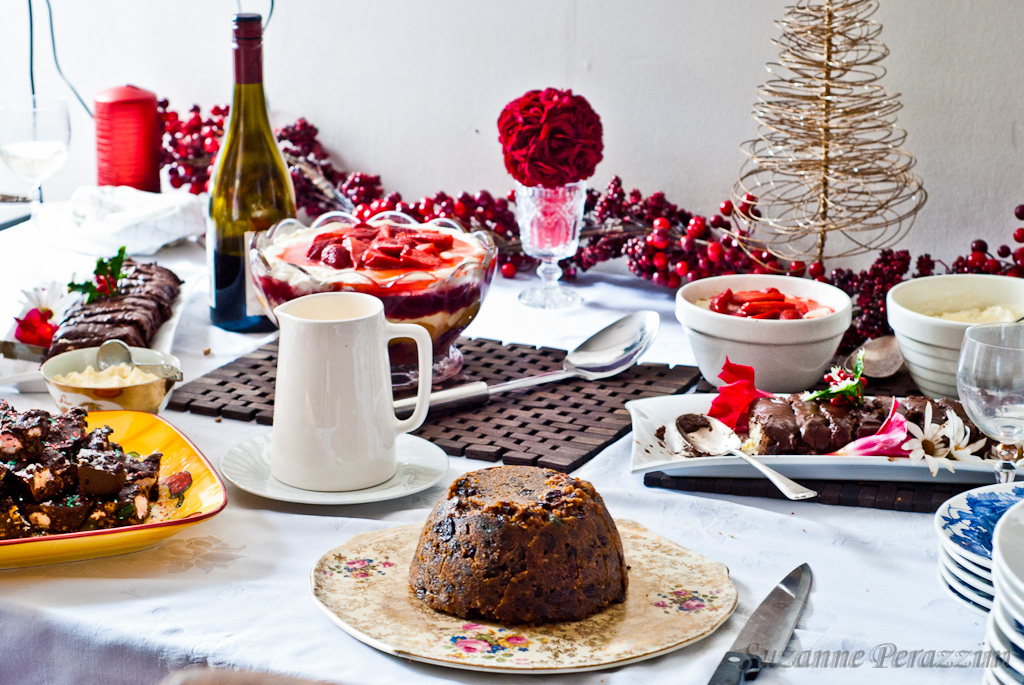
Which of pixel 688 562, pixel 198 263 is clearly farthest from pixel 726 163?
pixel 688 562

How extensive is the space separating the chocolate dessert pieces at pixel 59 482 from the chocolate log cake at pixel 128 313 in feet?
1.28

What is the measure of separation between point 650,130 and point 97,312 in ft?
3.28

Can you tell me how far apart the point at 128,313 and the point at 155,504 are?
54 cm

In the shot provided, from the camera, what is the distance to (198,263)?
6.33 ft

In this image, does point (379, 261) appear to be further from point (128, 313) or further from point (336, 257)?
point (128, 313)

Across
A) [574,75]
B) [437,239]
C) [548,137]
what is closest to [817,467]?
[437,239]

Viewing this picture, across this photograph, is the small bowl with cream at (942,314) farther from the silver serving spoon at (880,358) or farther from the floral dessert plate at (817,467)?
the floral dessert plate at (817,467)

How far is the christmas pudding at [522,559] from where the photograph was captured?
2.50 feet

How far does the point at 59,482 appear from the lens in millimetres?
881

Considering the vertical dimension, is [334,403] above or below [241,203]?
below

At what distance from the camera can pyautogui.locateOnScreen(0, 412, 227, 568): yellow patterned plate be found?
833 millimetres

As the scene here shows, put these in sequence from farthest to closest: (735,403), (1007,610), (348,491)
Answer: (735,403)
(348,491)
(1007,610)

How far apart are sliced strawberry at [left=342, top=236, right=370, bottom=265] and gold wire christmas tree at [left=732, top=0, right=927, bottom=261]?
598mm

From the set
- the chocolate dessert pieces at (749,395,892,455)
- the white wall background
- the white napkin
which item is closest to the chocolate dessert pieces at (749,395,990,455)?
the chocolate dessert pieces at (749,395,892,455)
